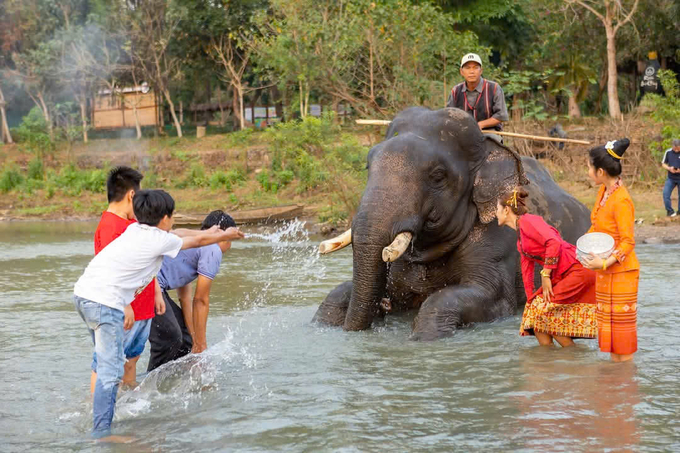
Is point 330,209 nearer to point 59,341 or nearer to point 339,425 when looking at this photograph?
point 59,341

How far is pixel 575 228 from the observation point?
9156 millimetres

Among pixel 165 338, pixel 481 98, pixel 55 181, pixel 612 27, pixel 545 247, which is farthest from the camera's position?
pixel 55 181

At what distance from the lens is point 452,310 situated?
7469 mm

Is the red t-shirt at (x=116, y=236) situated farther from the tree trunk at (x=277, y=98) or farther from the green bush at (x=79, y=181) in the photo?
the tree trunk at (x=277, y=98)

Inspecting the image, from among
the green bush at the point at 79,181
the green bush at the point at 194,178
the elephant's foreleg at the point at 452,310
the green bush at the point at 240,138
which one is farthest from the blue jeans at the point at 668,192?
the green bush at the point at 79,181

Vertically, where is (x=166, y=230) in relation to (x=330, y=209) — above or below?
above

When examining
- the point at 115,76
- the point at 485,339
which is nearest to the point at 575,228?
the point at 485,339

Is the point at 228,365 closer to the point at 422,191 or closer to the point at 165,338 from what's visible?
the point at 165,338

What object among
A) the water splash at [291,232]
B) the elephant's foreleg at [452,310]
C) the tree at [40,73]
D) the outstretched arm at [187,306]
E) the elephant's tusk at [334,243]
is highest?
the tree at [40,73]

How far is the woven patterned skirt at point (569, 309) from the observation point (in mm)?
6625

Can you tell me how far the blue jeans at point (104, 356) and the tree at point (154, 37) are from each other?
→ 27852 millimetres

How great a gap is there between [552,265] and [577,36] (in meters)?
24.7

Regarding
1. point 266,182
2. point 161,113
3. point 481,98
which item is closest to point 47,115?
point 161,113

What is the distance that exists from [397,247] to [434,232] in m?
0.84
